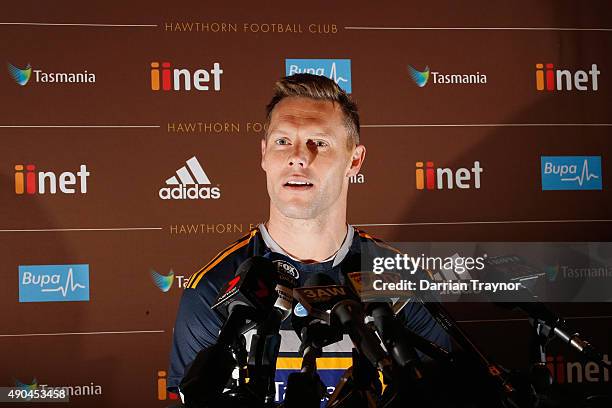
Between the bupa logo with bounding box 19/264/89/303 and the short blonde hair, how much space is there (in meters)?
1.09

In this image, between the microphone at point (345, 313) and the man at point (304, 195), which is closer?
the microphone at point (345, 313)

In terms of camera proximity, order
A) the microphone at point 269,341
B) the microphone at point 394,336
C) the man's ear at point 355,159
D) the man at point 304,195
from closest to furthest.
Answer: the microphone at point 394,336
the microphone at point 269,341
the man at point 304,195
the man's ear at point 355,159

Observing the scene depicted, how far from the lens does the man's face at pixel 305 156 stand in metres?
2.22

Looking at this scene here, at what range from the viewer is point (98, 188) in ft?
9.34

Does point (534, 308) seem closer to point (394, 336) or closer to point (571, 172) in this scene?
Answer: point (394, 336)

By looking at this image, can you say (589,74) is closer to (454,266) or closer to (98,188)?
(454,266)

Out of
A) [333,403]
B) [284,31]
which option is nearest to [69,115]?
[284,31]

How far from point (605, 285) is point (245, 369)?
2271 mm

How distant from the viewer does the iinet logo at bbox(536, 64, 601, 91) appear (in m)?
3.05

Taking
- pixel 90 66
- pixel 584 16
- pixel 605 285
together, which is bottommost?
pixel 605 285

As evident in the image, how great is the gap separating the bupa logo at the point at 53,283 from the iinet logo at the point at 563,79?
2.10 metres

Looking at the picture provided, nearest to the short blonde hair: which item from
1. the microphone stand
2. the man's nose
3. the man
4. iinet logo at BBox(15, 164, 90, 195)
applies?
the man
